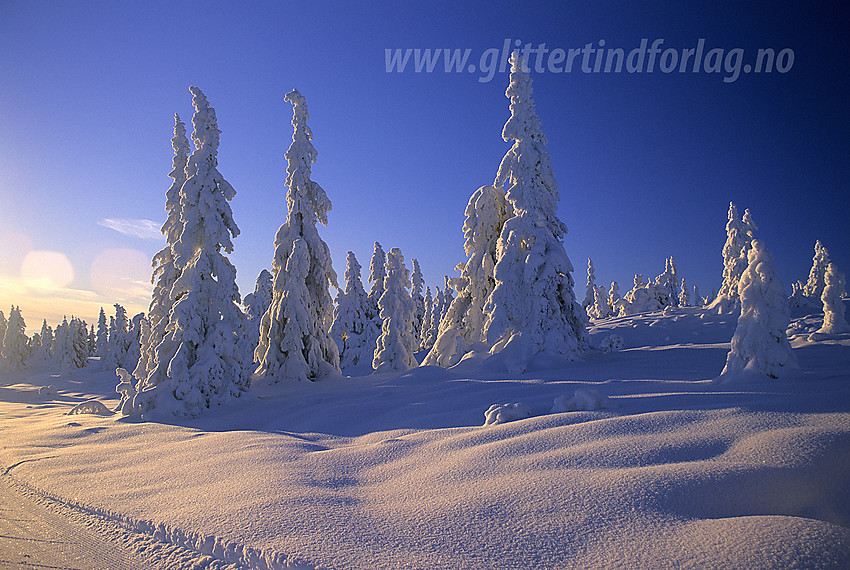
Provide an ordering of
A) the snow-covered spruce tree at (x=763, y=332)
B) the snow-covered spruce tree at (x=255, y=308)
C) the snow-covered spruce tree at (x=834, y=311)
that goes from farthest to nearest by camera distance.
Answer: the snow-covered spruce tree at (x=255, y=308), the snow-covered spruce tree at (x=834, y=311), the snow-covered spruce tree at (x=763, y=332)

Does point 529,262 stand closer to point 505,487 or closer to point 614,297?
point 505,487

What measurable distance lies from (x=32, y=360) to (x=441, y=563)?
11323cm

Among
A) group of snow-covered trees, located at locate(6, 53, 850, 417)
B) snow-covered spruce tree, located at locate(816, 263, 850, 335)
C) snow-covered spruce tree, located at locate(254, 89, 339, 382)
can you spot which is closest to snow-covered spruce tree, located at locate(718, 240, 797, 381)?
group of snow-covered trees, located at locate(6, 53, 850, 417)

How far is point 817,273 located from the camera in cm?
5334

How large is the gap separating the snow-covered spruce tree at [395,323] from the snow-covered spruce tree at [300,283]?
8128 millimetres

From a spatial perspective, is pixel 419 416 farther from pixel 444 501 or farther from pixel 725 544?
pixel 725 544

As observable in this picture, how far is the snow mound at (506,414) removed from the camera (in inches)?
297

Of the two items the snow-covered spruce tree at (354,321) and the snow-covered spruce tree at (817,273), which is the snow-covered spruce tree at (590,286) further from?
the snow-covered spruce tree at (354,321)

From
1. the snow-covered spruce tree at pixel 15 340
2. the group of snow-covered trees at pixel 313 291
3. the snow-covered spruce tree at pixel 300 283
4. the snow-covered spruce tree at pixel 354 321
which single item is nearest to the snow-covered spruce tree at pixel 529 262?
the group of snow-covered trees at pixel 313 291

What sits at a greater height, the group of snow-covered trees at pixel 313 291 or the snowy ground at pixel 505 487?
the group of snow-covered trees at pixel 313 291

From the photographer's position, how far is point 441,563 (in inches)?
133

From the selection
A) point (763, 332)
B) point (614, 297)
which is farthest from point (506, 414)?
point (614, 297)

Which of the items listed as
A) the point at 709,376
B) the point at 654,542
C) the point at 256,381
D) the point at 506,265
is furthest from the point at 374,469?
the point at 256,381

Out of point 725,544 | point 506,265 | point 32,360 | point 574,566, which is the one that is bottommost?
point 32,360
